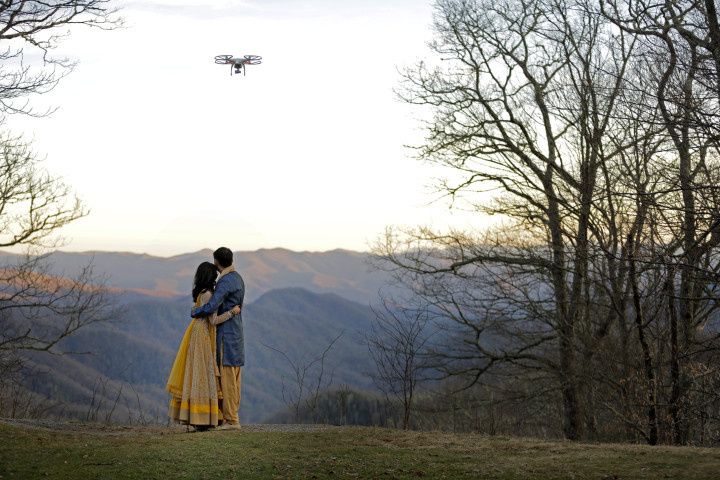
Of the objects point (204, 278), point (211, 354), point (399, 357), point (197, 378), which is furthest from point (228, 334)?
point (399, 357)

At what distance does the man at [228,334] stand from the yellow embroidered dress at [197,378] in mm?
124

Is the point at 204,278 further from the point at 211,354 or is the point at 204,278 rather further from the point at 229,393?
the point at 229,393

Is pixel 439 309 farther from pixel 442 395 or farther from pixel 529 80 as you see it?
pixel 529 80

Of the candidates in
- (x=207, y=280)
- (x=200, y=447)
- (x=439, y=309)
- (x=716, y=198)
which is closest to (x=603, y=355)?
(x=439, y=309)

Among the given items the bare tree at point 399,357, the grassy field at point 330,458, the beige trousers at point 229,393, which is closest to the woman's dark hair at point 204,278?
the beige trousers at point 229,393

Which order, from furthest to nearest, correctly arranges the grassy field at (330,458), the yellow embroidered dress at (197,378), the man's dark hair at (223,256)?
the man's dark hair at (223,256) → the yellow embroidered dress at (197,378) → the grassy field at (330,458)

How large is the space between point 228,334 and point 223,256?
1.18 m

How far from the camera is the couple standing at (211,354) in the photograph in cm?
1284

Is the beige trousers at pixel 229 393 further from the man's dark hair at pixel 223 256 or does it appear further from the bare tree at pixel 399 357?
the bare tree at pixel 399 357

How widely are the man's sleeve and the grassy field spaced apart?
1.81 meters

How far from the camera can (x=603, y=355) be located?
1939 cm

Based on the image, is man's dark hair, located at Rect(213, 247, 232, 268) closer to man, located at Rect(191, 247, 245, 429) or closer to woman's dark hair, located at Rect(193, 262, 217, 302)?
man, located at Rect(191, 247, 245, 429)

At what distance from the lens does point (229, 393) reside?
513 inches

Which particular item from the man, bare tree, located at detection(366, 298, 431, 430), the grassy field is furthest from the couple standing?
bare tree, located at detection(366, 298, 431, 430)
